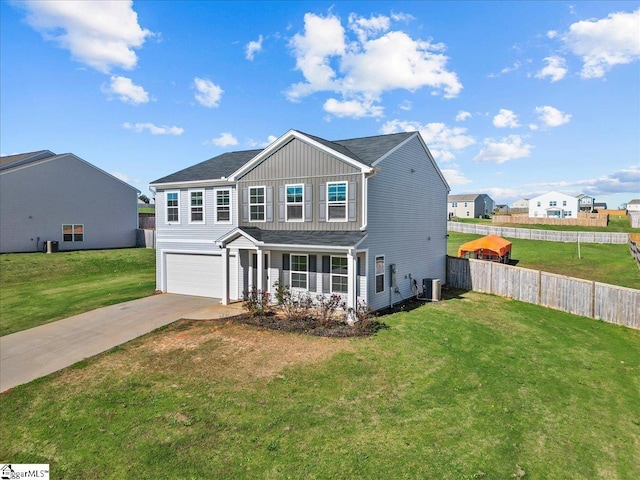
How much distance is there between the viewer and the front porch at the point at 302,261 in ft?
49.1

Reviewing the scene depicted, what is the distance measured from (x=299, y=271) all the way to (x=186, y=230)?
7.64m

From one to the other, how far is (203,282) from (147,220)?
2567 centimetres

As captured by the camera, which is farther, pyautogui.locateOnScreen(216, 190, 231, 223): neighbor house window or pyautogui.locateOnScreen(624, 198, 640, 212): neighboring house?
pyautogui.locateOnScreen(624, 198, 640, 212): neighboring house

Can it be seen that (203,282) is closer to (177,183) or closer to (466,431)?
(177,183)

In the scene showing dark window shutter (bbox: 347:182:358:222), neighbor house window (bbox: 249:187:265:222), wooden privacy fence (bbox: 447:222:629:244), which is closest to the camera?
dark window shutter (bbox: 347:182:358:222)

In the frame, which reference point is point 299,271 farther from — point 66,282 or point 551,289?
point 66,282

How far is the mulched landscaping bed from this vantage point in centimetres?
1349

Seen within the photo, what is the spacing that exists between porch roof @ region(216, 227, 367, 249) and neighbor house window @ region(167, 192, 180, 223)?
194 inches

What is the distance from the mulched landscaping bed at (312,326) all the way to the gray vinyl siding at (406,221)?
206 centimetres

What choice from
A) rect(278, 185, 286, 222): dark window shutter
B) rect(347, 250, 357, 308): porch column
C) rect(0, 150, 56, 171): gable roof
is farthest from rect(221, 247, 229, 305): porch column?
rect(0, 150, 56, 171): gable roof

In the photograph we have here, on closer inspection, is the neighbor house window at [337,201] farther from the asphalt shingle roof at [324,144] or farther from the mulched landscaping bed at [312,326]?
the mulched landscaping bed at [312,326]

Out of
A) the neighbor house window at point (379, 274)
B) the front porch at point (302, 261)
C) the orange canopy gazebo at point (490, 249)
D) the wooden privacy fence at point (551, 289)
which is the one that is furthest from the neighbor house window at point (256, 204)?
the orange canopy gazebo at point (490, 249)

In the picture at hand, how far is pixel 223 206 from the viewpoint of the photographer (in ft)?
64.3

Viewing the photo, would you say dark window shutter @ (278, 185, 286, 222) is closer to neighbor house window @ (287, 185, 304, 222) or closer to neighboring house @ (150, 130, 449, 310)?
neighboring house @ (150, 130, 449, 310)
